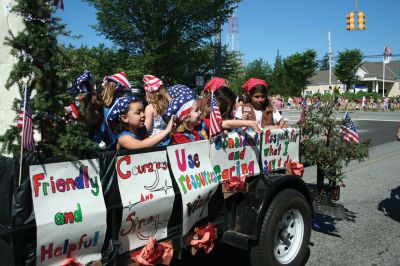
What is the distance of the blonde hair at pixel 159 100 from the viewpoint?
4.32m

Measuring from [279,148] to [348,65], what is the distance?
53962mm

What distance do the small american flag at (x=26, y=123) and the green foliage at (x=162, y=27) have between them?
660 inches

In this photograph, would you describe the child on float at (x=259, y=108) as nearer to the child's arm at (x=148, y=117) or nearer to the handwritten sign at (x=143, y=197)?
the child's arm at (x=148, y=117)

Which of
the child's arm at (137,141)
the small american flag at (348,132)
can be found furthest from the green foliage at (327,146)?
the child's arm at (137,141)

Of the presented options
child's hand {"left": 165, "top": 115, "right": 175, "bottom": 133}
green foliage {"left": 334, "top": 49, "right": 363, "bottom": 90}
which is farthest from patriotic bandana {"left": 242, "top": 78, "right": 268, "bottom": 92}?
green foliage {"left": 334, "top": 49, "right": 363, "bottom": 90}

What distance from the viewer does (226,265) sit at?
3842mm

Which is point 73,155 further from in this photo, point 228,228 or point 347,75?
point 347,75

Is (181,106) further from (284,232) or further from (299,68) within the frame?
(299,68)

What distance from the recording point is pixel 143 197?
99.7 inches

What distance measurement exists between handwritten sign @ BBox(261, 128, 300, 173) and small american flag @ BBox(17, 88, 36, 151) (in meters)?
2.12

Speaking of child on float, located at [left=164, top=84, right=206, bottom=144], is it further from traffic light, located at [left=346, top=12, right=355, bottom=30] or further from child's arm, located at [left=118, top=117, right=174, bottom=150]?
traffic light, located at [left=346, top=12, right=355, bottom=30]

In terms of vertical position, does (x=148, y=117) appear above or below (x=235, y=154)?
above

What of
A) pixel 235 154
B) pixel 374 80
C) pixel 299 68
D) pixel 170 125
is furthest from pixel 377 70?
pixel 170 125

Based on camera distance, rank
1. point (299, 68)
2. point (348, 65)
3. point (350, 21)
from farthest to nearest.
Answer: point (348, 65) < point (299, 68) < point (350, 21)
